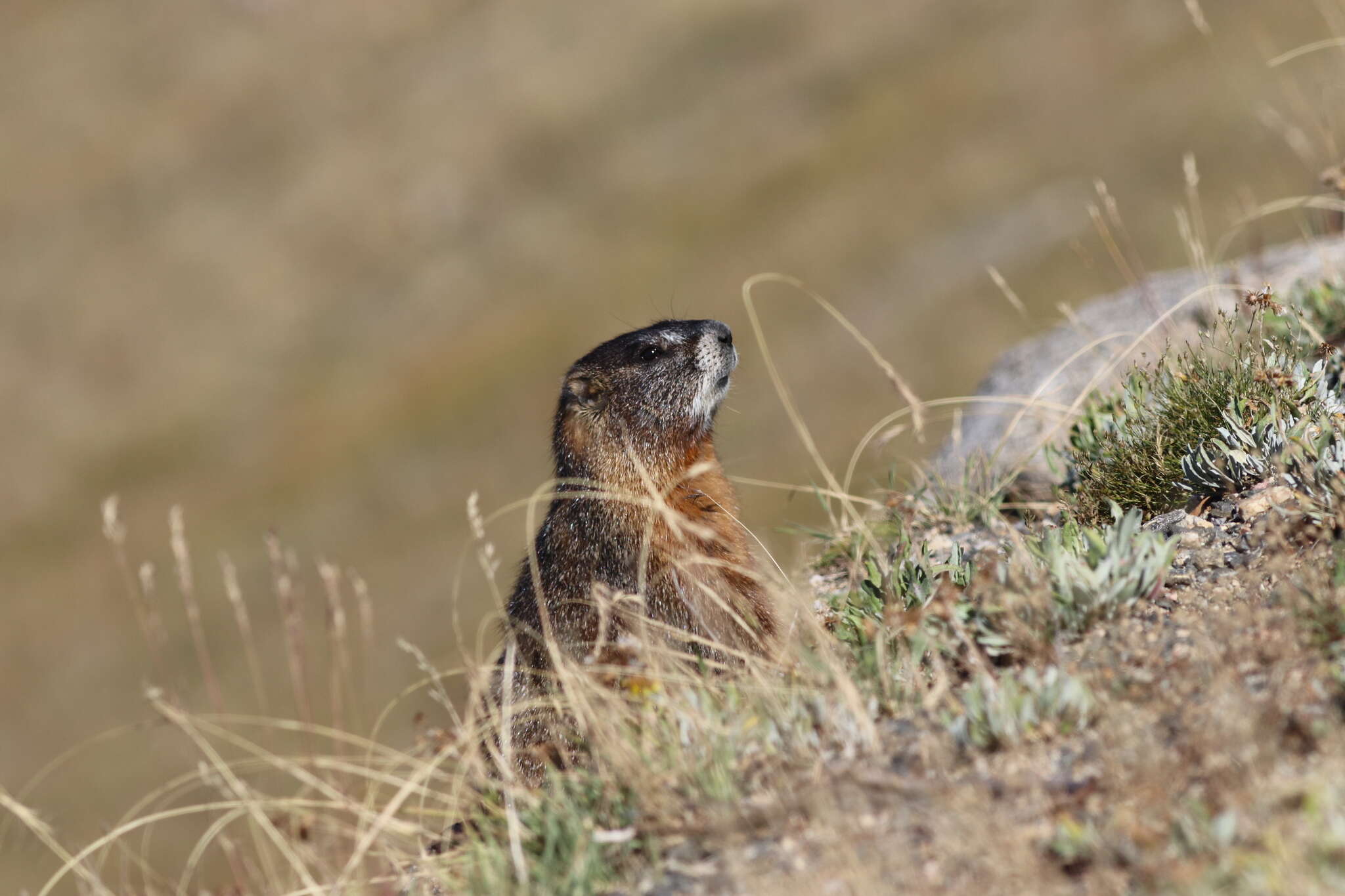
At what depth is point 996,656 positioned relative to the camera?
4805mm

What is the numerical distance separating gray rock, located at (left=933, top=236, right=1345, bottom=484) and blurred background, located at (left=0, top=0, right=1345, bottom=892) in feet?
46.0

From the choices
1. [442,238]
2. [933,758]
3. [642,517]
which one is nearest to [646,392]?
[642,517]

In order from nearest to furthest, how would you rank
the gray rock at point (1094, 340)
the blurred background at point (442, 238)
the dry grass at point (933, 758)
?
the dry grass at point (933, 758) < the gray rock at point (1094, 340) < the blurred background at point (442, 238)

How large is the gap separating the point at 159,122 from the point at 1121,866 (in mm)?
57974

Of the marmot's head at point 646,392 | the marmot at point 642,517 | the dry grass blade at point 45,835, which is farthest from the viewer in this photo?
the marmot's head at point 646,392

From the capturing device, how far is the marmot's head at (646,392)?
7.55 meters

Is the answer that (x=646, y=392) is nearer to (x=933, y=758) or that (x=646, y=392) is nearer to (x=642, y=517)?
(x=642, y=517)

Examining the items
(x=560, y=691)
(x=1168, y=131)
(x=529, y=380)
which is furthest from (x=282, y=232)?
(x=560, y=691)

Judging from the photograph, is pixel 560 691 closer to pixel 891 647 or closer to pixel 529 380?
pixel 891 647

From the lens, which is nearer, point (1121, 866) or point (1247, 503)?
point (1121, 866)

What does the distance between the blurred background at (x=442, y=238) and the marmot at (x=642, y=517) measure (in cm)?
1703

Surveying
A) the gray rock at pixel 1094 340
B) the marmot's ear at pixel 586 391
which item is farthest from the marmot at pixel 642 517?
the gray rock at pixel 1094 340

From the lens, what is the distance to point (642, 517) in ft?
21.9

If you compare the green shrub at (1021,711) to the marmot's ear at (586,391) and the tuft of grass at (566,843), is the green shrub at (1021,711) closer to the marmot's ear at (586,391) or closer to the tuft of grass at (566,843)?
the tuft of grass at (566,843)
